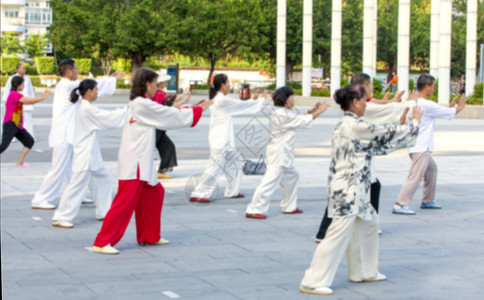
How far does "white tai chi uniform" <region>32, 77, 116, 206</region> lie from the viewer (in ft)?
30.3

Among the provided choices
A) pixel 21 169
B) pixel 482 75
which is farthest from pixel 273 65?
pixel 21 169

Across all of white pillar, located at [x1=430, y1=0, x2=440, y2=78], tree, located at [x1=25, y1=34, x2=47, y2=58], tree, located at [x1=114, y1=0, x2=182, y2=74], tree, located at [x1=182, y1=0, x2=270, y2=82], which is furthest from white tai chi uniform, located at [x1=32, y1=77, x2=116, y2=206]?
Answer: tree, located at [x1=25, y1=34, x2=47, y2=58]

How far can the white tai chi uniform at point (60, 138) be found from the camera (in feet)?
30.3

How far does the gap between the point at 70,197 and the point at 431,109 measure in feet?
13.1

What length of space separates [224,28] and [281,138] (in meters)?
46.2

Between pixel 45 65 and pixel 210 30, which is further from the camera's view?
pixel 45 65

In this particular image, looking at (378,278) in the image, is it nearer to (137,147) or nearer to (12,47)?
(137,147)

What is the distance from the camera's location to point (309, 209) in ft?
31.6

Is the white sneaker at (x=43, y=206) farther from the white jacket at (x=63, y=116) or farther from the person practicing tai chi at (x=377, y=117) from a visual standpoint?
the person practicing tai chi at (x=377, y=117)

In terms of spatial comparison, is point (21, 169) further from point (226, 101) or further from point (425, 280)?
point (425, 280)

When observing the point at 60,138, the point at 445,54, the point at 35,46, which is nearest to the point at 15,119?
the point at 60,138

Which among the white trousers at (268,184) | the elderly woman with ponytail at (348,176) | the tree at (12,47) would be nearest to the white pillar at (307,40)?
the white trousers at (268,184)

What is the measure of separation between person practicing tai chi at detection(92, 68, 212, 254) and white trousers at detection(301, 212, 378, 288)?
1884mm

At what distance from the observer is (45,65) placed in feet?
214
